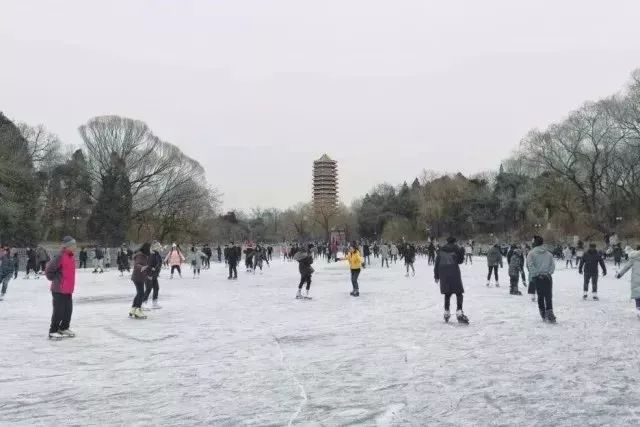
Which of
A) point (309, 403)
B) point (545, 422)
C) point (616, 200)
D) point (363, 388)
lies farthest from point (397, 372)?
point (616, 200)

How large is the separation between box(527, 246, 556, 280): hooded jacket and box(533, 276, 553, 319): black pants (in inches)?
3.2

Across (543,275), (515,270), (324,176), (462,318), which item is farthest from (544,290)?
(324,176)

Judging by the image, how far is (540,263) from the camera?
30.5ft

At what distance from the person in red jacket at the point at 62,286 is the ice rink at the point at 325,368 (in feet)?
0.84

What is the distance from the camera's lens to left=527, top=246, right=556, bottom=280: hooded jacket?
9273 mm

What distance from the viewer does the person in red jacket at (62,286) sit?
8070mm

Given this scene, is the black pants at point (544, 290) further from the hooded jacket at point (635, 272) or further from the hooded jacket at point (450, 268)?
the hooded jacket at point (635, 272)

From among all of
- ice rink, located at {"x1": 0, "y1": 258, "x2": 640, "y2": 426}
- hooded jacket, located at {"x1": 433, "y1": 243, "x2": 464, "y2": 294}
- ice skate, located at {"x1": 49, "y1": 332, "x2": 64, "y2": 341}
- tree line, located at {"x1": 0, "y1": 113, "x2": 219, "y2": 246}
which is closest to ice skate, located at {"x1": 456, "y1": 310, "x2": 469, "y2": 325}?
ice rink, located at {"x1": 0, "y1": 258, "x2": 640, "y2": 426}

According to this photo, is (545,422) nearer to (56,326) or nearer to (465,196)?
(56,326)

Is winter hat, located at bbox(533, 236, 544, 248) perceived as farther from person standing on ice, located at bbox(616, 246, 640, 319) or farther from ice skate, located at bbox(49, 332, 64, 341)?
ice skate, located at bbox(49, 332, 64, 341)

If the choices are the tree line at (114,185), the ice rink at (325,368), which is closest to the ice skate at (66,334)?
the ice rink at (325,368)

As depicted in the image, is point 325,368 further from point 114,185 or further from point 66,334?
point 114,185

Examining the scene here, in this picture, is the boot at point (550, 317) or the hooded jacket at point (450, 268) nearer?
the hooded jacket at point (450, 268)

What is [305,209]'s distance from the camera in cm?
8894
